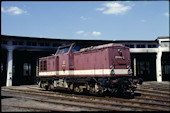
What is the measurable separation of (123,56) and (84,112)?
5553 mm

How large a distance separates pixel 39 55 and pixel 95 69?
1728cm

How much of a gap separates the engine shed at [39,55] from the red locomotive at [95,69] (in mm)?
10378

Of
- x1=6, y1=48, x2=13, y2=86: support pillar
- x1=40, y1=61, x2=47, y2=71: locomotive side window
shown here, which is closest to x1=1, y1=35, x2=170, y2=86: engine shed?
x1=6, y1=48, x2=13, y2=86: support pillar

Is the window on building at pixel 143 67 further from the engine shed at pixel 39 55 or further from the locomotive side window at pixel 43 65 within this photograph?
the locomotive side window at pixel 43 65

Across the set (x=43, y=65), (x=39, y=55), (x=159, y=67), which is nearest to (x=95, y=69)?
(x=43, y=65)

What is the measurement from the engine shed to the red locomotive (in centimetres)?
1038

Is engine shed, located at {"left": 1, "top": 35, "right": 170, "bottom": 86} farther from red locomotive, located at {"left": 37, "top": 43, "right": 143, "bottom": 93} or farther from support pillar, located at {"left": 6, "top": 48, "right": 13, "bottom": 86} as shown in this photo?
red locomotive, located at {"left": 37, "top": 43, "right": 143, "bottom": 93}

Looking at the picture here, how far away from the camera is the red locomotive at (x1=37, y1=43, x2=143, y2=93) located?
10883 mm

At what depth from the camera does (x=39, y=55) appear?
27234mm

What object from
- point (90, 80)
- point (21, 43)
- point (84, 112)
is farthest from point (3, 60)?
point (84, 112)

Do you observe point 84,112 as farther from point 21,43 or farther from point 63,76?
point 21,43

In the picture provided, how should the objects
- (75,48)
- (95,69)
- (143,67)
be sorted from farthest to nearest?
(143,67), (75,48), (95,69)

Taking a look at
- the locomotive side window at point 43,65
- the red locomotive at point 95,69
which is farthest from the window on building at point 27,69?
the red locomotive at point 95,69

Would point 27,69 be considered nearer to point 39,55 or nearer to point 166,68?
point 39,55
